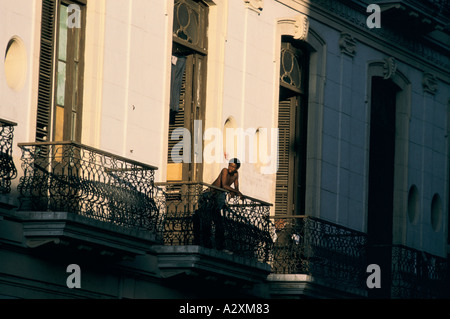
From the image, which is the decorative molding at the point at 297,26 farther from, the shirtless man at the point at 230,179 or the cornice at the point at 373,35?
the shirtless man at the point at 230,179

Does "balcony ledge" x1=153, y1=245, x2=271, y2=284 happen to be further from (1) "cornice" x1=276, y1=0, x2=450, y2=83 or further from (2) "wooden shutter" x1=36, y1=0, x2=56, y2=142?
(1) "cornice" x1=276, y1=0, x2=450, y2=83

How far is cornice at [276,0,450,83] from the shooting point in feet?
107

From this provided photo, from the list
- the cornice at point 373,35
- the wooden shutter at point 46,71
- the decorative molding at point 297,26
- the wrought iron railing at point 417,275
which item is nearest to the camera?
the wooden shutter at point 46,71

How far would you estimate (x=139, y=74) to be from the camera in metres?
26.8

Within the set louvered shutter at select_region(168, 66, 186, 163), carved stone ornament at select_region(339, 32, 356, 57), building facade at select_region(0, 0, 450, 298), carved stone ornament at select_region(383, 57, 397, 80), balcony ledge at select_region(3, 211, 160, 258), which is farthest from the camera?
carved stone ornament at select_region(383, 57, 397, 80)

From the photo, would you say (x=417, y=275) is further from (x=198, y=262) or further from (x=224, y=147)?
(x=198, y=262)

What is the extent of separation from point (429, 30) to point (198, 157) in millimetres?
Result: 9419

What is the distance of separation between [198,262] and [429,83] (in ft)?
41.0

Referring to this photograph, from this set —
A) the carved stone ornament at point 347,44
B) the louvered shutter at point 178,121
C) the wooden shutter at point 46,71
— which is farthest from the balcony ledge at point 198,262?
the carved stone ornament at point 347,44

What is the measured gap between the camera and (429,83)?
3675 centimetres

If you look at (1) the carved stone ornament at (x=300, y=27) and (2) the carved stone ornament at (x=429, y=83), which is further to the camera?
(2) the carved stone ornament at (x=429, y=83)

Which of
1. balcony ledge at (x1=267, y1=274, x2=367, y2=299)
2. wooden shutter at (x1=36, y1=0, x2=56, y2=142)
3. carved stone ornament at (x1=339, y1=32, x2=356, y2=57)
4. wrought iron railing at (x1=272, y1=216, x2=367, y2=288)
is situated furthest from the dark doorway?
wooden shutter at (x1=36, y1=0, x2=56, y2=142)

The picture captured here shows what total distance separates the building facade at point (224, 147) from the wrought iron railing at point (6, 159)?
34mm

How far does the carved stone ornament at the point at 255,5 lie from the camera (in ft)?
98.7
